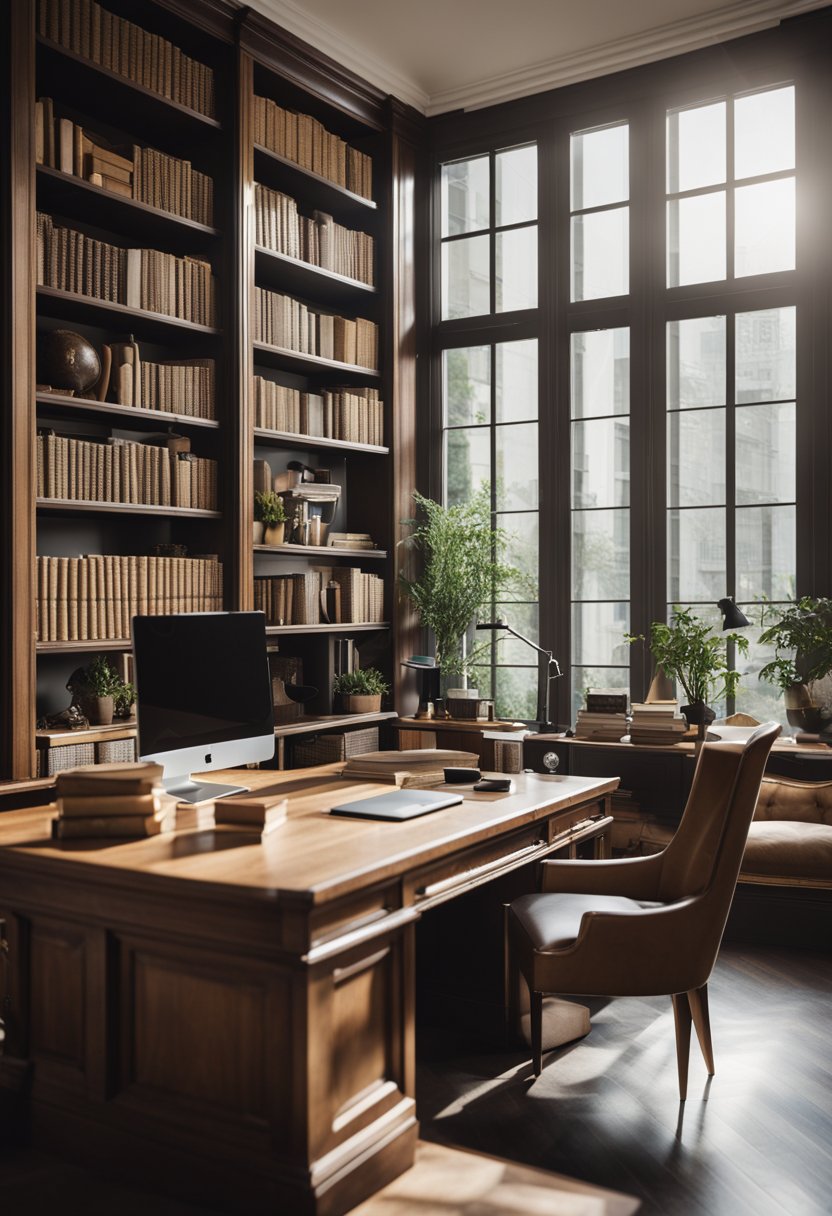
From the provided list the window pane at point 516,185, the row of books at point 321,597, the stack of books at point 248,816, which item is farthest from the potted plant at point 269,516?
the stack of books at point 248,816

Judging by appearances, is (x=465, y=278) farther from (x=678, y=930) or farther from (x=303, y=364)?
(x=678, y=930)

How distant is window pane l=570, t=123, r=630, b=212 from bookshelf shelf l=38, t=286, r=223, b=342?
2219mm

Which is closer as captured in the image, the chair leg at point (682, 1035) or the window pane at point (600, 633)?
the chair leg at point (682, 1035)

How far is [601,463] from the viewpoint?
5.53 meters

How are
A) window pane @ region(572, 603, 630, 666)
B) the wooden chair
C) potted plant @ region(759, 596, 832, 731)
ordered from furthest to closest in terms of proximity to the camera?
window pane @ region(572, 603, 630, 666), potted plant @ region(759, 596, 832, 731), the wooden chair

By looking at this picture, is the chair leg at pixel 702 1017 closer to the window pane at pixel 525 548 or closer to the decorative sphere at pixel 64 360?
the window pane at pixel 525 548

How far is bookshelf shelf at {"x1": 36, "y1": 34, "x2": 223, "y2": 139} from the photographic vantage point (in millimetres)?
4027

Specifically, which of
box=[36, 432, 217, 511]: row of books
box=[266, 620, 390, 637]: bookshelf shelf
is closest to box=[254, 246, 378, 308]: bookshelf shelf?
box=[36, 432, 217, 511]: row of books

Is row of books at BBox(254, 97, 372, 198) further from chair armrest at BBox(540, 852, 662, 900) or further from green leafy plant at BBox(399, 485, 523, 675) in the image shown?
chair armrest at BBox(540, 852, 662, 900)

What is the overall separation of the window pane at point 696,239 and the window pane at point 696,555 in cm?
118

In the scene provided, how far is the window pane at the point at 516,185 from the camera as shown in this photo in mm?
5762

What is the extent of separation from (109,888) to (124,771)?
335 millimetres

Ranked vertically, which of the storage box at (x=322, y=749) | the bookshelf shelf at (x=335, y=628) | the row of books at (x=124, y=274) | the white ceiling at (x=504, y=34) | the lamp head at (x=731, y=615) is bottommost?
the storage box at (x=322, y=749)

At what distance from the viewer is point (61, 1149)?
101 inches
